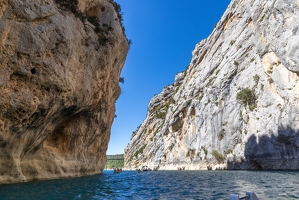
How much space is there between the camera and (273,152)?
121 ft

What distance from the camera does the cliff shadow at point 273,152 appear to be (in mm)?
33562

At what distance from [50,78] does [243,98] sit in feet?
128

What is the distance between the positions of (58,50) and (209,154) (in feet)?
147

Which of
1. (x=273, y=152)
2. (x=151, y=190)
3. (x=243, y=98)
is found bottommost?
(x=151, y=190)

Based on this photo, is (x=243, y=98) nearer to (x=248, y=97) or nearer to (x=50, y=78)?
(x=248, y=97)

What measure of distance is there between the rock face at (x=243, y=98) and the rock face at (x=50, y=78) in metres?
25.9

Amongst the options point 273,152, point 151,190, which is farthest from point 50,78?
point 273,152

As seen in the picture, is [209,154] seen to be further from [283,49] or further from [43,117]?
[43,117]

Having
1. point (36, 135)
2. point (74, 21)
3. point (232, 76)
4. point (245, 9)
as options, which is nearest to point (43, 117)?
point (36, 135)

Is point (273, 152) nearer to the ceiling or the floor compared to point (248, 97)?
nearer to the floor

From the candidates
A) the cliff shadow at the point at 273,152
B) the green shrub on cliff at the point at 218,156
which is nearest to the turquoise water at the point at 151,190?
the cliff shadow at the point at 273,152

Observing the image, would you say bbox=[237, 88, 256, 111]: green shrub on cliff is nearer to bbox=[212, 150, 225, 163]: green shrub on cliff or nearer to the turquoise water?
bbox=[212, 150, 225, 163]: green shrub on cliff

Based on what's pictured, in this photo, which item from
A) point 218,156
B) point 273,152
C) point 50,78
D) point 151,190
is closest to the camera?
point 151,190

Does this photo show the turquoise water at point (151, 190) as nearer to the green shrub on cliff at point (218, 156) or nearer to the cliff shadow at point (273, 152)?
the cliff shadow at point (273, 152)
